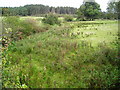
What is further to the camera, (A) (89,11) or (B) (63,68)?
(A) (89,11)

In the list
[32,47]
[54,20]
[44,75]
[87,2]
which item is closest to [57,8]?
[87,2]

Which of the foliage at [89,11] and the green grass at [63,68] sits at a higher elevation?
the foliage at [89,11]

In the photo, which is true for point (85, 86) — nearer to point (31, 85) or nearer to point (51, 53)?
point (31, 85)

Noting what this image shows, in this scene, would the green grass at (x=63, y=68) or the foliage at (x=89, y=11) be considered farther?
the foliage at (x=89, y=11)

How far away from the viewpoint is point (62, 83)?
17.8 ft

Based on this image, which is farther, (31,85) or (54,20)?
(54,20)

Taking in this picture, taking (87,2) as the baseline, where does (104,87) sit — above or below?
below

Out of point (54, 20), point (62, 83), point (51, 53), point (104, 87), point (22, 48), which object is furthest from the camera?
point (54, 20)

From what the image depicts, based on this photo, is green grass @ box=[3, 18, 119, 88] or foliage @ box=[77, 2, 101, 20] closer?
green grass @ box=[3, 18, 119, 88]

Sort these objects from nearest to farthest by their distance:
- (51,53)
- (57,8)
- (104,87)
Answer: (104,87) < (51,53) < (57,8)

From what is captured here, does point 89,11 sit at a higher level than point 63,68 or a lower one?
higher

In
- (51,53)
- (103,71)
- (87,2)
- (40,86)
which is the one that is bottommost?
(40,86)

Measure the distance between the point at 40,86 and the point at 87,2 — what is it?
129 feet

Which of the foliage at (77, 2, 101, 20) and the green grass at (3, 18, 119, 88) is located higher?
the foliage at (77, 2, 101, 20)
